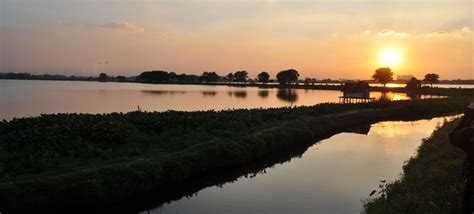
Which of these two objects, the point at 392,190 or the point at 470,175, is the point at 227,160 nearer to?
the point at 392,190

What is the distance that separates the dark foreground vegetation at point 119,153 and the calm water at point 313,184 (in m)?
1.77

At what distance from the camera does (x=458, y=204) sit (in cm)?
1074

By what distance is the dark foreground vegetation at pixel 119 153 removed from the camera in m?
15.3

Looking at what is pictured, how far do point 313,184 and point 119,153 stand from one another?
9.82 metres

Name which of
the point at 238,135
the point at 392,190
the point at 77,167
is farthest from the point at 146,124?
the point at 392,190

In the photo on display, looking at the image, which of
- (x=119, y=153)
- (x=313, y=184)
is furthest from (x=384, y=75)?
(x=119, y=153)

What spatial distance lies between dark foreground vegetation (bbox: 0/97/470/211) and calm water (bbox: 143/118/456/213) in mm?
1767

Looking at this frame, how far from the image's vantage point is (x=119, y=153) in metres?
20.7

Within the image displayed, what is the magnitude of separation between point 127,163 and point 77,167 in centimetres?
212

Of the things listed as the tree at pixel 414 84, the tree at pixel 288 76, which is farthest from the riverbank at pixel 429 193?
the tree at pixel 288 76

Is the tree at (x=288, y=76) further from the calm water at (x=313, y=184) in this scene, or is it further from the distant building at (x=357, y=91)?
the calm water at (x=313, y=184)

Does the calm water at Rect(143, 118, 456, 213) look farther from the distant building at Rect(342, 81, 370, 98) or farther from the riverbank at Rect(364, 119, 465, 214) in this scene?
the distant building at Rect(342, 81, 370, 98)

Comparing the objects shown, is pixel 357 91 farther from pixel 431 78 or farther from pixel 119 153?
pixel 431 78

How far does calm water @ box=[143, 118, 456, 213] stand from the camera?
1698cm
